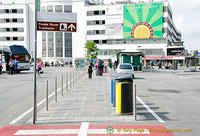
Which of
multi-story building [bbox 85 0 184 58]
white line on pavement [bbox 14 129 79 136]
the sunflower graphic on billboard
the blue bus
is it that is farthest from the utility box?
the sunflower graphic on billboard

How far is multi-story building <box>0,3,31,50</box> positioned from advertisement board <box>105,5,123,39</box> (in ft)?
93.6

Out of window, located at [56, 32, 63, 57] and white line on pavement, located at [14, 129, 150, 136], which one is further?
window, located at [56, 32, 63, 57]

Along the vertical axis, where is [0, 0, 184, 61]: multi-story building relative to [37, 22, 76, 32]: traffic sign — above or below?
above

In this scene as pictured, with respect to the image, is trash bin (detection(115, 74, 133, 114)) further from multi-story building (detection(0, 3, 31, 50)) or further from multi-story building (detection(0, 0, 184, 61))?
multi-story building (detection(0, 3, 31, 50))

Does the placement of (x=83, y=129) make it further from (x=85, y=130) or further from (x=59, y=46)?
(x=59, y=46)

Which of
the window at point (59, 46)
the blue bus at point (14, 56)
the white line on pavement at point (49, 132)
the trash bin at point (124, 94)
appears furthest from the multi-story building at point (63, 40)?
the white line on pavement at point (49, 132)

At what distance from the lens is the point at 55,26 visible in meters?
6.57

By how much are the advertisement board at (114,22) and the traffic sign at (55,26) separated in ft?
213

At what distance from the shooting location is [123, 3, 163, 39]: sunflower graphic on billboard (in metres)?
67.1

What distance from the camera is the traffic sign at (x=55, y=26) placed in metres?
6.43

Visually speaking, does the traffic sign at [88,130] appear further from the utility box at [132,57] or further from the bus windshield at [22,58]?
the utility box at [132,57]

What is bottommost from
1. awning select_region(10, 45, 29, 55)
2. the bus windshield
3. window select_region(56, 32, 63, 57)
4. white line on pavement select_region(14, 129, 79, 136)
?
white line on pavement select_region(14, 129, 79, 136)

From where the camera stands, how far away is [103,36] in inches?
2891

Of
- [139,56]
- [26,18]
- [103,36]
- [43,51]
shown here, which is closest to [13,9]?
[26,18]
